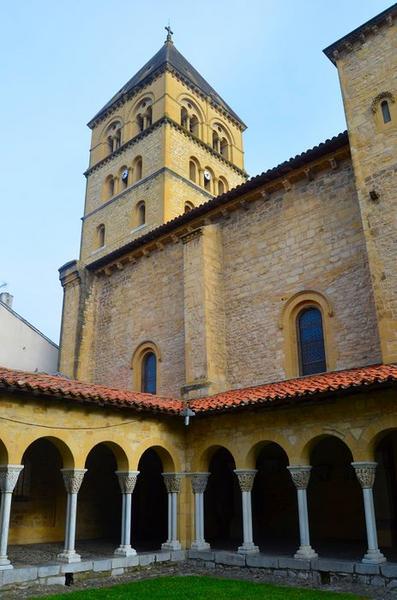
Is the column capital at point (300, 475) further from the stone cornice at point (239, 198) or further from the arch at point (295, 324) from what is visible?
the stone cornice at point (239, 198)

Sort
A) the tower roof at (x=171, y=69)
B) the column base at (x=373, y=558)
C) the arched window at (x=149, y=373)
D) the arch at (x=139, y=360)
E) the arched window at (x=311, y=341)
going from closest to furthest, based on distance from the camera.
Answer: the column base at (x=373, y=558) < the arched window at (x=311, y=341) < the arched window at (x=149, y=373) < the arch at (x=139, y=360) < the tower roof at (x=171, y=69)

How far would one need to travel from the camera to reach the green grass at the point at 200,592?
8438mm

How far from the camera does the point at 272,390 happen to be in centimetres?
1174

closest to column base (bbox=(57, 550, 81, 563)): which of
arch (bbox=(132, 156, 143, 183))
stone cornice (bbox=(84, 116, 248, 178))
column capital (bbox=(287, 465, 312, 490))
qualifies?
column capital (bbox=(287, 465, 312, 490))

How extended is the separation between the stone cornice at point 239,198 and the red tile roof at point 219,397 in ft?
19.1

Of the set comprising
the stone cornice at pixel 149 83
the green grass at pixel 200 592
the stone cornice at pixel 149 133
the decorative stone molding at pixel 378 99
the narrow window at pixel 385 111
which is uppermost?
the stone cornice at pixel 149 83

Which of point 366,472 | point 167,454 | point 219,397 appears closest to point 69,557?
point 167,454

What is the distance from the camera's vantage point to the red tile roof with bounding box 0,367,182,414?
9773 millimetres

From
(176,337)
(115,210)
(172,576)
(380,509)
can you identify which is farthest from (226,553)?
(115,210)

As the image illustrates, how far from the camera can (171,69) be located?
26750 millimetres

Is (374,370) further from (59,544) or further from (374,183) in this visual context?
(59,544)

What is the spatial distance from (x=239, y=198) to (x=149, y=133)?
11356 mm

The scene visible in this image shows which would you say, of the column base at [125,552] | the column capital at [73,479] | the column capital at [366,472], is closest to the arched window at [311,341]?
the column capital at [366,472]

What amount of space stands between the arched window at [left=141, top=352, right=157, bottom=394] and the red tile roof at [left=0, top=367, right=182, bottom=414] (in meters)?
4.32
